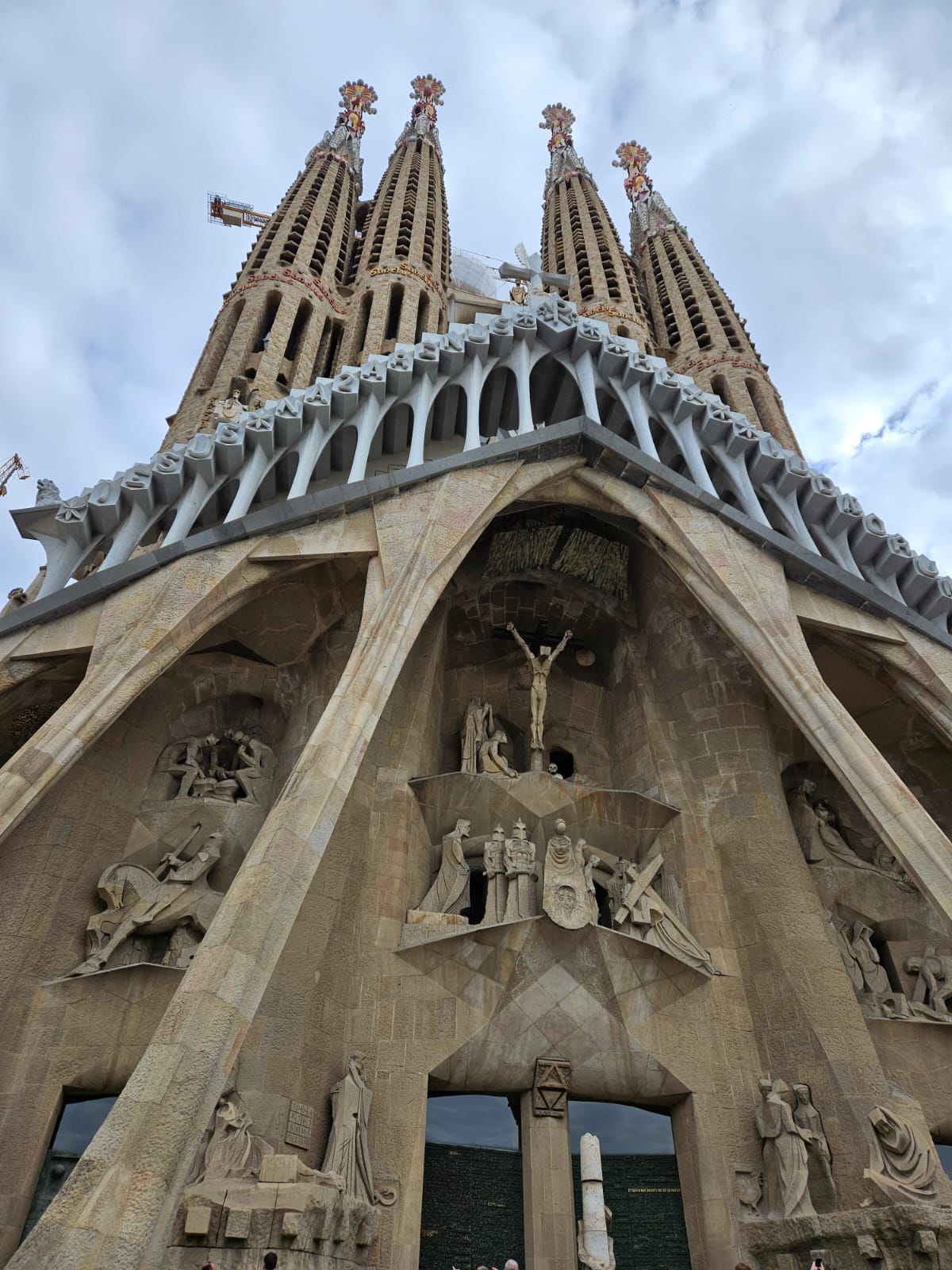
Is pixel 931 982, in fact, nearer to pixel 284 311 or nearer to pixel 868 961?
pixel 868 961

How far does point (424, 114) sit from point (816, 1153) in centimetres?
3756

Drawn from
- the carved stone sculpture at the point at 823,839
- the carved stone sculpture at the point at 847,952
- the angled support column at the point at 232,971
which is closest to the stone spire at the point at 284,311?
the angled support column at the point at 232,971

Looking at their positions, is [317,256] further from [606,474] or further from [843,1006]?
[843,1006]

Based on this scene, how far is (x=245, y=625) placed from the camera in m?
10.2

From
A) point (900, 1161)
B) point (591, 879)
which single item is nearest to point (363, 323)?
point (591, 879)

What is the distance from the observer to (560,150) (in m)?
35.3

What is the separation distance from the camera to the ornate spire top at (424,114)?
32750 mm

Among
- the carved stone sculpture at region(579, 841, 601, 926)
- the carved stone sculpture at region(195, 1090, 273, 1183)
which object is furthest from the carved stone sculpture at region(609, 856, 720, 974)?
the carved stone sculpture at region(195, 1090, 273, 1183)

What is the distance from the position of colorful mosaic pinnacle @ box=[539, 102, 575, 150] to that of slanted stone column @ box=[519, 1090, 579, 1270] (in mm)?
37592

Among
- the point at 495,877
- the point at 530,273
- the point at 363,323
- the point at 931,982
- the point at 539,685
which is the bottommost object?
the point at 931,982

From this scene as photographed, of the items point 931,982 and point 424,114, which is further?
point 424,114

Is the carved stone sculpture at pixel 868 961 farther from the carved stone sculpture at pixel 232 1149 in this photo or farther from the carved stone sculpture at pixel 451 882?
the carved stone sculpture at pixel 232 1149

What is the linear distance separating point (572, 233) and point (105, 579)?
81.7ft

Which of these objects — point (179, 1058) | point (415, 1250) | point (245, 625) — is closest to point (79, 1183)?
point (179, 1058)
